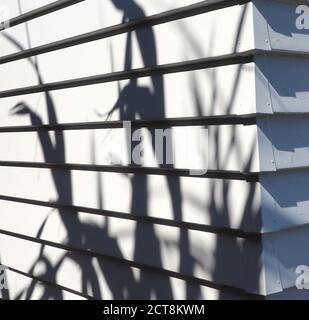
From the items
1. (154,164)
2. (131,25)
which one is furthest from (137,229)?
(131,25)

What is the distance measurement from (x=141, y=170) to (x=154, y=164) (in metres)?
0.12

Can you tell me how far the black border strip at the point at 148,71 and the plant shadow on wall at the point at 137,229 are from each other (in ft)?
0.12

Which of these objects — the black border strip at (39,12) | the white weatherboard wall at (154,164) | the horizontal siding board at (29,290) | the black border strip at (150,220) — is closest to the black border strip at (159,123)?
the white weatherboard wall at (154,164)

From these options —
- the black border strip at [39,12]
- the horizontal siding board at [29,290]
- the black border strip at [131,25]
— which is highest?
the black border strip at [39,12]

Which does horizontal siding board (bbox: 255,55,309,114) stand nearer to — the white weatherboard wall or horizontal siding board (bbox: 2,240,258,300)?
the white weatherboard wall

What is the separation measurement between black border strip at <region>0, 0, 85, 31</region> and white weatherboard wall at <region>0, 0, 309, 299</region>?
37 mm

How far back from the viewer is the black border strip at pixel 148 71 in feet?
8.08

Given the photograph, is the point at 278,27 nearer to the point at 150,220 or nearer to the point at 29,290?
the point at 150,220

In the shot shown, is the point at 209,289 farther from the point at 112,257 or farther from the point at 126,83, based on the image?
the point at 126,83

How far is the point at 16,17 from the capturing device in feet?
12.7

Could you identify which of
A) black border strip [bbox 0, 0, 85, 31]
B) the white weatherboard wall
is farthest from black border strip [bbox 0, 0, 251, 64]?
black border strip [bbox 0, 0, 85, 31]

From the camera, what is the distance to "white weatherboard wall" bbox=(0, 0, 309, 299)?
2420 mm

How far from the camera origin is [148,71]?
115 inches

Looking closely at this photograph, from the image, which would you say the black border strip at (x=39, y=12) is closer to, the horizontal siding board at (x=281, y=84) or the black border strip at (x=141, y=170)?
the black border strip at (x=141, y=170)
